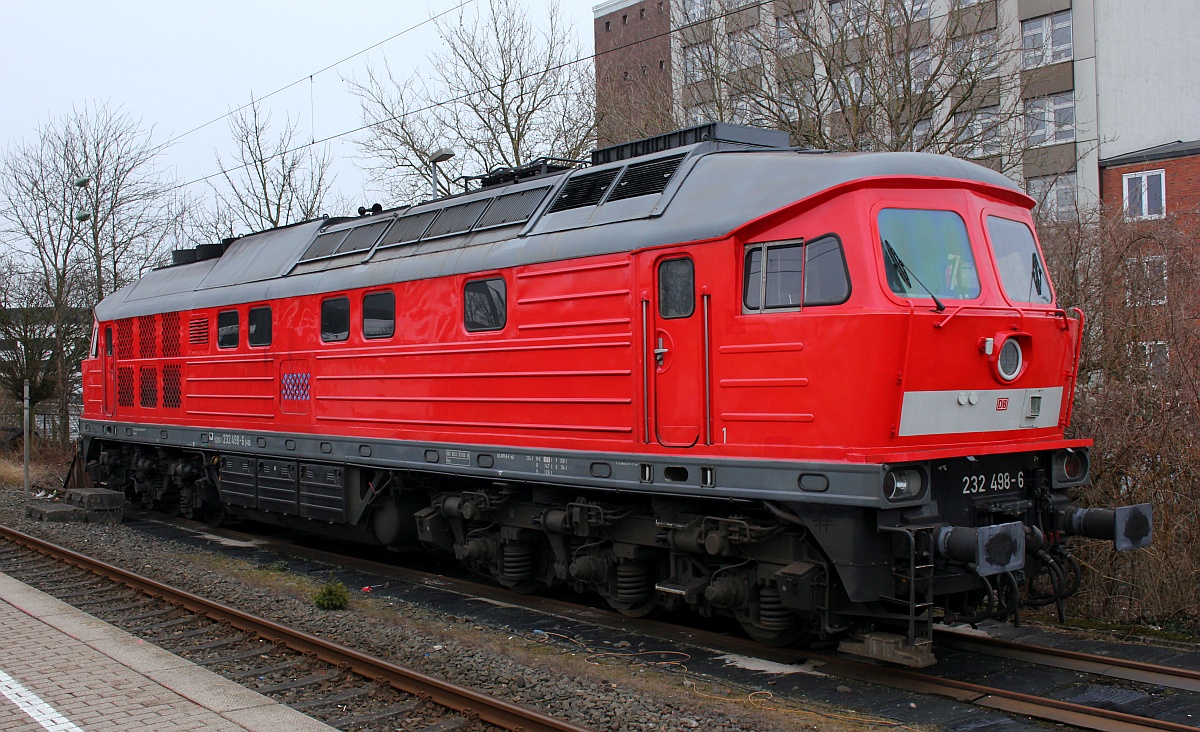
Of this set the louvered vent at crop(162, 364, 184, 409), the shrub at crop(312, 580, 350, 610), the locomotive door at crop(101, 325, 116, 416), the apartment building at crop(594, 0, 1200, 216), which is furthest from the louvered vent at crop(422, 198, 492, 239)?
the locomotive door at crop(101, 325, 116, 416)

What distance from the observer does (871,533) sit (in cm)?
657

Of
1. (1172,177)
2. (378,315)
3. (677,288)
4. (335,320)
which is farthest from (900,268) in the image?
(1172,177)

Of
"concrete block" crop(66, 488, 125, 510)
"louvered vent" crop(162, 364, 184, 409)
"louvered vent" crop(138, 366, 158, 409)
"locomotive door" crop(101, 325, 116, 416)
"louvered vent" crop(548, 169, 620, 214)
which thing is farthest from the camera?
"locomotive door" crop(101, 325, 116, 416)

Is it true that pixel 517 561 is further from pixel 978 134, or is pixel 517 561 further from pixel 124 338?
pixel 978 134

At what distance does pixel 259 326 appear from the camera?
12.7 meters

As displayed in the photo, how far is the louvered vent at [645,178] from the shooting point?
8.16 m

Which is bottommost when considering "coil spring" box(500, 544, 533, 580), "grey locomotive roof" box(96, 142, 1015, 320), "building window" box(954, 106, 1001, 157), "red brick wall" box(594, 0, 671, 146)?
"coil spring" box(500, 544, 533, 580)

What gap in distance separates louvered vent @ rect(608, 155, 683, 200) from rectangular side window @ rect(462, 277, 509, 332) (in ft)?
4.68

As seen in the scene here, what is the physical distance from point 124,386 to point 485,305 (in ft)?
31.8

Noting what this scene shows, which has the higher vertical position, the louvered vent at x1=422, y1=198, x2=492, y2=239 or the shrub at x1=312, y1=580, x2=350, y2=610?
the louvered vent at x1=422, y1=198, x2=492, y2=239

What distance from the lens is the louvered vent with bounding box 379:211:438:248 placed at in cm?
1077

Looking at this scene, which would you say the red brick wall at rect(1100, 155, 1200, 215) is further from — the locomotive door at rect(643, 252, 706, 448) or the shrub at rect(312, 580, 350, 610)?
the shrub at rect(312, 580, 350, 610)

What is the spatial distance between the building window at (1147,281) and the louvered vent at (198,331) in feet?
38.0

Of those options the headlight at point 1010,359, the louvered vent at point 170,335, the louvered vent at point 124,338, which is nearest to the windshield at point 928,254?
the headlight at point 1010,359
